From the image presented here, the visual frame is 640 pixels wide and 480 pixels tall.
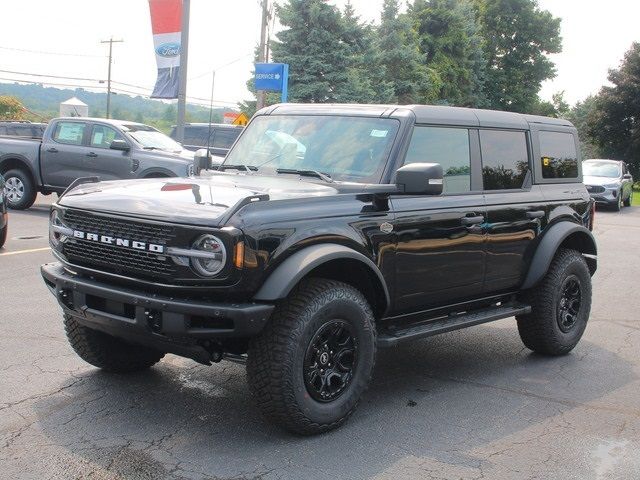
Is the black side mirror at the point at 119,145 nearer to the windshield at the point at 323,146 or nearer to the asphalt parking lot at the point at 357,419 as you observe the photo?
the asphalt parking lot at the point at 357,419

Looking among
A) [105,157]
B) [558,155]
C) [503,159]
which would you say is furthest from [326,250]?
[105,157]

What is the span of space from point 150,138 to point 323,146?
36.1 ft

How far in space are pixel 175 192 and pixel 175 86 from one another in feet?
58.3

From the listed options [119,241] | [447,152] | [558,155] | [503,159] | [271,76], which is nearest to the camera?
[119,241]

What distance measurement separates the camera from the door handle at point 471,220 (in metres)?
5.40

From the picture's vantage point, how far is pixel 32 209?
1634cm

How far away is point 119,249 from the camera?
431cm

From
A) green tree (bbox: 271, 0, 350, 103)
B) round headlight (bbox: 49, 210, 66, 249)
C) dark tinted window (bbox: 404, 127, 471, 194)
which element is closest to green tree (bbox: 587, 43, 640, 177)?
green tree (bbox: 271, 0, 350, 103)

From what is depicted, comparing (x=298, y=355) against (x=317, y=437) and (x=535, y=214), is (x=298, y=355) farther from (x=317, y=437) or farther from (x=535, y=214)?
(x=535, y=214)

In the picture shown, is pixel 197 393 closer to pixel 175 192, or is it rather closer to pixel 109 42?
pixel 175 192

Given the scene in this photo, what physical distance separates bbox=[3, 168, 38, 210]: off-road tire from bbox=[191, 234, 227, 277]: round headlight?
12872 mm

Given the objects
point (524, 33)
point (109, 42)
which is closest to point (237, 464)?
point (524, 33)

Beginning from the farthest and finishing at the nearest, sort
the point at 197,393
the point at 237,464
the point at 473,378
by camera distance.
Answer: the point at 473,378 < the point at 197,393 < the point at 237,464

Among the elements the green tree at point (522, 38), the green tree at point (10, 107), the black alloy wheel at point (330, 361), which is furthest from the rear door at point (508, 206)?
the green tree at point (522, 38)
